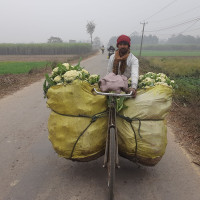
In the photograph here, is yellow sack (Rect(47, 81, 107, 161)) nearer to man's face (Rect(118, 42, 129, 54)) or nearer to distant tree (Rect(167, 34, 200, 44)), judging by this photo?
man's face (Rect(118, 42, 129, 54))

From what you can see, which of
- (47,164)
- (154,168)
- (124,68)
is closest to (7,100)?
(47,164)

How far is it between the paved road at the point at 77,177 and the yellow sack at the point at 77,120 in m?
0.42

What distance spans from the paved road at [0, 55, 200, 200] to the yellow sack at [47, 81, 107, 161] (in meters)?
0.42

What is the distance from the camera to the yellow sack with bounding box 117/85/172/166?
298 centimetres

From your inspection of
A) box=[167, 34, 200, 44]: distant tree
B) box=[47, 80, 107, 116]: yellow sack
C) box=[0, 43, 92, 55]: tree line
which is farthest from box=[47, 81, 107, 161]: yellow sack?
box=[167, 34, 200, 44]: distant tree

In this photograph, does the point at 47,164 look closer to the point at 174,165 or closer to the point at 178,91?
the point at 174,165

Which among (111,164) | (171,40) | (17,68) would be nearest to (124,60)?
(111,164)

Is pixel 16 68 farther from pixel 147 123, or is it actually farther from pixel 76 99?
pixel 147 123

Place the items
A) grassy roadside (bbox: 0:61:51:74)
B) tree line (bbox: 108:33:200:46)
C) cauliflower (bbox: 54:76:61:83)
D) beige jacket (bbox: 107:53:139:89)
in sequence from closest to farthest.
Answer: cauliflower (bbox: 54:76:61:83)
beige jacket (bbox: 107:53:139:89)
grassy roadside (bbox: 0:61:51:74)
tree line (bbox: 108:33:200:46)

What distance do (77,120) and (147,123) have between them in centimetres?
90

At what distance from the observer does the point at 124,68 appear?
149 inches

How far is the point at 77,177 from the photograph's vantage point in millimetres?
3285

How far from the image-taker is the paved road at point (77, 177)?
2904 millimetres

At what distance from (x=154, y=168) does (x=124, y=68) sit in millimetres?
1646
